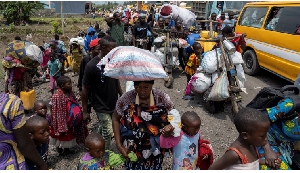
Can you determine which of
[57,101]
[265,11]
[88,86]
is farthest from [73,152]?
[265,11]

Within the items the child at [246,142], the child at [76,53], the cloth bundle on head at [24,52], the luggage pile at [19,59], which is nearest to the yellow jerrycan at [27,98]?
the luggage pile at [19,59]

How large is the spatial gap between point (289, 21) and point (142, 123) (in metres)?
5.29

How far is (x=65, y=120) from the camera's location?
10.6 ft

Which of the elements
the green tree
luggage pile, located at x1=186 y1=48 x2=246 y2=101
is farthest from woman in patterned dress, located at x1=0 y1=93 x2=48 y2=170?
the green tree

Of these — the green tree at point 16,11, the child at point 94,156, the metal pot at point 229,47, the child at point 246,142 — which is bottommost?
the child at point 94,156

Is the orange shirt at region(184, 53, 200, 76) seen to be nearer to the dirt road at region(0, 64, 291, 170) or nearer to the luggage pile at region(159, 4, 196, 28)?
the dirt road at region(0, 64, 291, 170)

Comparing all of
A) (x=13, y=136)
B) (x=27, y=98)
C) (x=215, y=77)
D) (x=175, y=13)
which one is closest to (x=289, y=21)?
(x=215, y=77)

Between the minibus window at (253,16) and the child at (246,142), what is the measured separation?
591 centimetres

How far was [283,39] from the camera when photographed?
5754 millimetres

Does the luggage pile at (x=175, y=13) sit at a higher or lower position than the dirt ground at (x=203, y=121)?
higher

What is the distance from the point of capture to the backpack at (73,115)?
3.23m

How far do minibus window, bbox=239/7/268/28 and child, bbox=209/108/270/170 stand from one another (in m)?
5.91

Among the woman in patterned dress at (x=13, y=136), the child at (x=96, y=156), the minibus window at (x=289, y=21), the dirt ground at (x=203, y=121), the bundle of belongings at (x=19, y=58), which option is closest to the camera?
the woman in patterned dress at (x=13, y=136)

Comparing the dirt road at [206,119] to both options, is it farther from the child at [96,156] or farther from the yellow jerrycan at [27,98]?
the child at [96,156]
